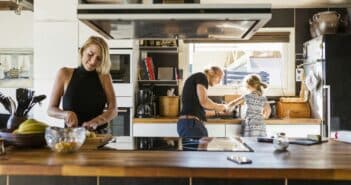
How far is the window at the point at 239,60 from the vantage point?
483 centimetres

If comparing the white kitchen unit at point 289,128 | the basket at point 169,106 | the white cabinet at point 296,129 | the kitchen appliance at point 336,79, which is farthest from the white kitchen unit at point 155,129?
the kitchen appliance at point 336,79

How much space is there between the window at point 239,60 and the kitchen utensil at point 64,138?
3.07m

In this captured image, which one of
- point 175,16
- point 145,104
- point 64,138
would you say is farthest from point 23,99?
point 145,104

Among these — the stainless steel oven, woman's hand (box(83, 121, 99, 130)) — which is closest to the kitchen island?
the stainless steel oven

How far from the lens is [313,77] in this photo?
4.28 meters

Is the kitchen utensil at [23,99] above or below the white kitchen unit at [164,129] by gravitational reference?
above

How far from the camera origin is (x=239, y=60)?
485cm

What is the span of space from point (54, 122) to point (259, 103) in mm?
2039

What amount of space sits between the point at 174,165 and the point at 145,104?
9.10ft

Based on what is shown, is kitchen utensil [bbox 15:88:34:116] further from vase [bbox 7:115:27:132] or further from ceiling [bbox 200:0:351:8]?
ceiling [bbox 200:0:351:8]

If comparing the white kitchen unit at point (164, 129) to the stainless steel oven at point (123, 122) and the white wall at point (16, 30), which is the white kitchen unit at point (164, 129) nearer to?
the stainless steel oven at point (123, 122)

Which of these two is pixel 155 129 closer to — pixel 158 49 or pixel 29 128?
pixel 158 49

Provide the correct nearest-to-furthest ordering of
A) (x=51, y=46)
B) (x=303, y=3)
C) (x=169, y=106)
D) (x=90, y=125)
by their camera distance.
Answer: (x=90, y=125)
(x=51, y=46)
(x=303, y=3)
(x=169, y=106)

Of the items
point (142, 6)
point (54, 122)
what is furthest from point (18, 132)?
point (54, 122)
